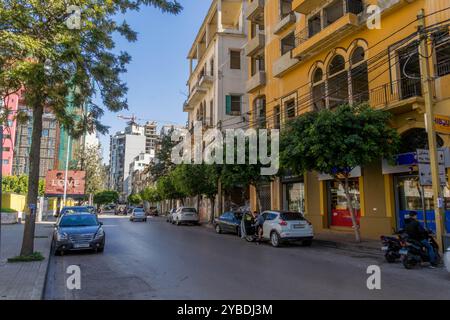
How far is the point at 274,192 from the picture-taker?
2752cm

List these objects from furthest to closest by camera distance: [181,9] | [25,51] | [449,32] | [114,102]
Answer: [449,32], [114,102], [181,9], [25,51]

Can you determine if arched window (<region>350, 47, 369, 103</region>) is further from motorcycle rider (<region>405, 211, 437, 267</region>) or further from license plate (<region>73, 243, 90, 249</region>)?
license plate (<region>73, 243, 90, 249</region>)

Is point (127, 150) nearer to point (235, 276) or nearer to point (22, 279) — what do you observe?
point (22, 279)

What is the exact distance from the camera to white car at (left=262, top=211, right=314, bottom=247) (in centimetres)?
1608

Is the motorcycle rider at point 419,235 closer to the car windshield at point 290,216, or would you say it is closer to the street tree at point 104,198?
the car windshield at point 290,216

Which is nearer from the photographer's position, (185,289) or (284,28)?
(185,289)

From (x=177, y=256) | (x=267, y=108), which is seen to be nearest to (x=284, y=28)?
(x=267, y=108)

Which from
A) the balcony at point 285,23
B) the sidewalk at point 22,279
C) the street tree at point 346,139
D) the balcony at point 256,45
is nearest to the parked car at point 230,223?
the street tree at point 346,139

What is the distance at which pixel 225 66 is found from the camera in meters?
40.0

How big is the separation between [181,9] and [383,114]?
395 inches

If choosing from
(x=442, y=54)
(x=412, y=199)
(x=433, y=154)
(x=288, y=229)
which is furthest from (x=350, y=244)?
(x=442, y=54)

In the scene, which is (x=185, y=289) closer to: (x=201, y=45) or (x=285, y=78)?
(x=285, y=78)

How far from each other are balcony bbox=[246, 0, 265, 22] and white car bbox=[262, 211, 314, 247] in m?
19.4

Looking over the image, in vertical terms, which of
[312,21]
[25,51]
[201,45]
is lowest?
[25,51]
